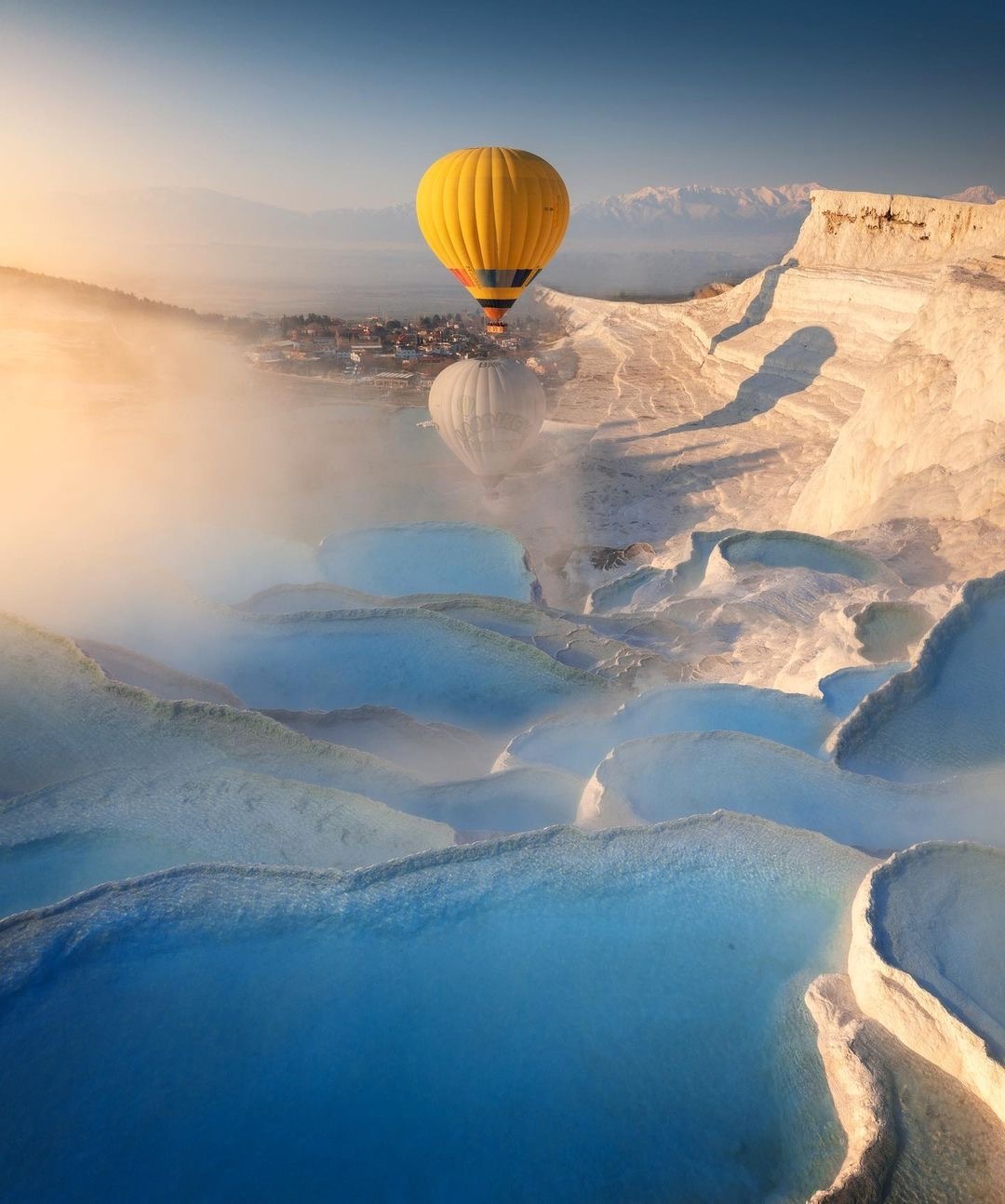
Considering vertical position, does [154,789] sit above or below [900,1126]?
below

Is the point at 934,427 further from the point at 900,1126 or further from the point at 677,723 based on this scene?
the point at 900,1126

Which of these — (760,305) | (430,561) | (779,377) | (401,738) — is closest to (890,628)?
(401,738)

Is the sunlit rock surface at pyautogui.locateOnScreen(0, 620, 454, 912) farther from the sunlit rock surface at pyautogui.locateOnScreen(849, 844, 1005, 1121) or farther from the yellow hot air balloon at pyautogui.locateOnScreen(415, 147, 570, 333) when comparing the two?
the yellow hot air balloon at pyautogui.locateOnScreen(415, 147, 570, 333)

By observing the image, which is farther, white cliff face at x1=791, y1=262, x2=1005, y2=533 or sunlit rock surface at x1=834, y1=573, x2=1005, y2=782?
white cliff face at x1=791, y1=262, x2=1005, y2=533

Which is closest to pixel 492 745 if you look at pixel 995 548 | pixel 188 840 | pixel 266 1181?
pixel 188 840

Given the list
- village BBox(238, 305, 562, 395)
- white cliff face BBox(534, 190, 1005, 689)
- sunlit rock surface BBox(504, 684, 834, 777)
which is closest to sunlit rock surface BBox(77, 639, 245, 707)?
sunlit rock surface BBox(504, 684, 834, 777)

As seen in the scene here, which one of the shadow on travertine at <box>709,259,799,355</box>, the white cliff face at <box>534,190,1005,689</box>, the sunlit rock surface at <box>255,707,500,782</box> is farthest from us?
the shadow on travertine at <box>709,259,799,355</box>

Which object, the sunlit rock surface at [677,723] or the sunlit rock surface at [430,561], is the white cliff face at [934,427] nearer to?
the sunlit rock surface at [677,723]
